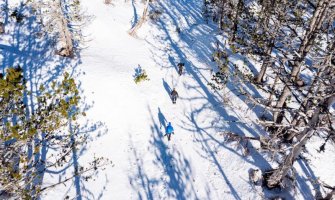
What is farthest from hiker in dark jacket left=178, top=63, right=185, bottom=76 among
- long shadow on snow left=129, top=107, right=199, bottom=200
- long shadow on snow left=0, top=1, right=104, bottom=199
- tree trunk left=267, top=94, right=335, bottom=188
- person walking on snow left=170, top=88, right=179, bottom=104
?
tree trunk left=267, top=94, right=335, bottom=188

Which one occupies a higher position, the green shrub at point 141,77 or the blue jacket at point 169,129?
the green shrub at point 141,77

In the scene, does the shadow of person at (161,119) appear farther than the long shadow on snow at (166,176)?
Yes

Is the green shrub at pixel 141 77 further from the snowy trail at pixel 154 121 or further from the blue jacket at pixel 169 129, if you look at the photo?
the blue jacket at pixel 169 129

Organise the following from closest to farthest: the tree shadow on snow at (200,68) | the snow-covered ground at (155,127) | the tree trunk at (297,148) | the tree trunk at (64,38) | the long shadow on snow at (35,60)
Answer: the tree trunk at (297,148) → the snow-covered ground at (155,127) → the long shadow on snow at (35,60) → the tree shadow on snow at (200,68) → the tree trunk at (64,38)

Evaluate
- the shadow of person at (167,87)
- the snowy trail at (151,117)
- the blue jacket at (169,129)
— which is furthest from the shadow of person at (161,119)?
the shadow of person at (167,87)

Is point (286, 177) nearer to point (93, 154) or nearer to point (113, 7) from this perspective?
point (93, 154)

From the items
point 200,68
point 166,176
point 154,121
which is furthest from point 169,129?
point 200,68

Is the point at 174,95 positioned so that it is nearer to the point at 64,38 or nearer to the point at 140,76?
the point at 140,76

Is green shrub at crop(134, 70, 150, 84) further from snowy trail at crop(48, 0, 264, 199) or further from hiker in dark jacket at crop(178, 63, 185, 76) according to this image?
hiker in dark jacket at crop(178, 63, 185, 76)
